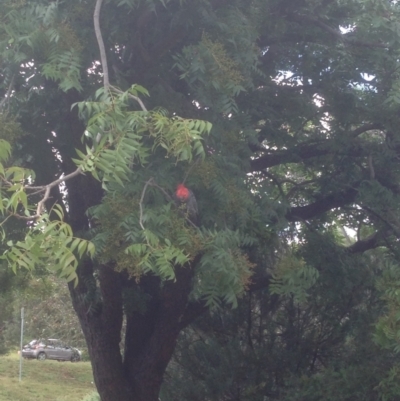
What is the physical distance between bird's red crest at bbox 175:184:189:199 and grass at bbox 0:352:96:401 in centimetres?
1432

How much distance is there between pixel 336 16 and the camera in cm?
888

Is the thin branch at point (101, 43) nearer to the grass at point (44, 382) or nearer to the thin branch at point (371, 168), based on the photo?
the thin branch at point (371, 168)

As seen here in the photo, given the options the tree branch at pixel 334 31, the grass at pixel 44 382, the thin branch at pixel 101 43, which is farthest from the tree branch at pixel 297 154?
the grass at pixel 44 382

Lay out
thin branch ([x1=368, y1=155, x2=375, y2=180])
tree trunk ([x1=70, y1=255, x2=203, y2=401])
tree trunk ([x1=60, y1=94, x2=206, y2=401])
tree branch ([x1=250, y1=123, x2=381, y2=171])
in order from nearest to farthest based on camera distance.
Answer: tree trunk ([x1=60, y1=94, x2=206, y2=401]) → tree trunk ([x1=70, y1=255, x2=203, y2=401]) → thin branch ([x1=368, y1=155, x2=375, y2=180]) → tree branch ([x1=250, y1=123, x2=381, y2=171])

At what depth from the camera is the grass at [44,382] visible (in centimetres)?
1992

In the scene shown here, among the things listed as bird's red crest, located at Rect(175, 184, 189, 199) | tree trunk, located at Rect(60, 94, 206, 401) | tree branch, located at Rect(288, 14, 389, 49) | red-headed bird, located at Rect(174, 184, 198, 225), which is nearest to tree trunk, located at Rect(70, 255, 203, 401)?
tree trunk, located at Rect(60, 94, 206, 401)

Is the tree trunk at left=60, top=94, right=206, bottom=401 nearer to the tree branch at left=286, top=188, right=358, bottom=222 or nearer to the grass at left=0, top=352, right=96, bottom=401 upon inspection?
the tree branch at left=286, top=188, right=358, bottom=222

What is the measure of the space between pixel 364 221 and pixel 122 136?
6753mm

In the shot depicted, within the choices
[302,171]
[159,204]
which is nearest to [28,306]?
[302,171]

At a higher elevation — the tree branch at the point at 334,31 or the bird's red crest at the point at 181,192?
the tree branch at the point at 334,31

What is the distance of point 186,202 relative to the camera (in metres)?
6.12

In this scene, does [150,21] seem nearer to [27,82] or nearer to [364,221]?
[27,82]

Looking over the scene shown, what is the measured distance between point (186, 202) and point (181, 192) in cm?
13

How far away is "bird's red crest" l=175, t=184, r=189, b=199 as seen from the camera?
602 cm
